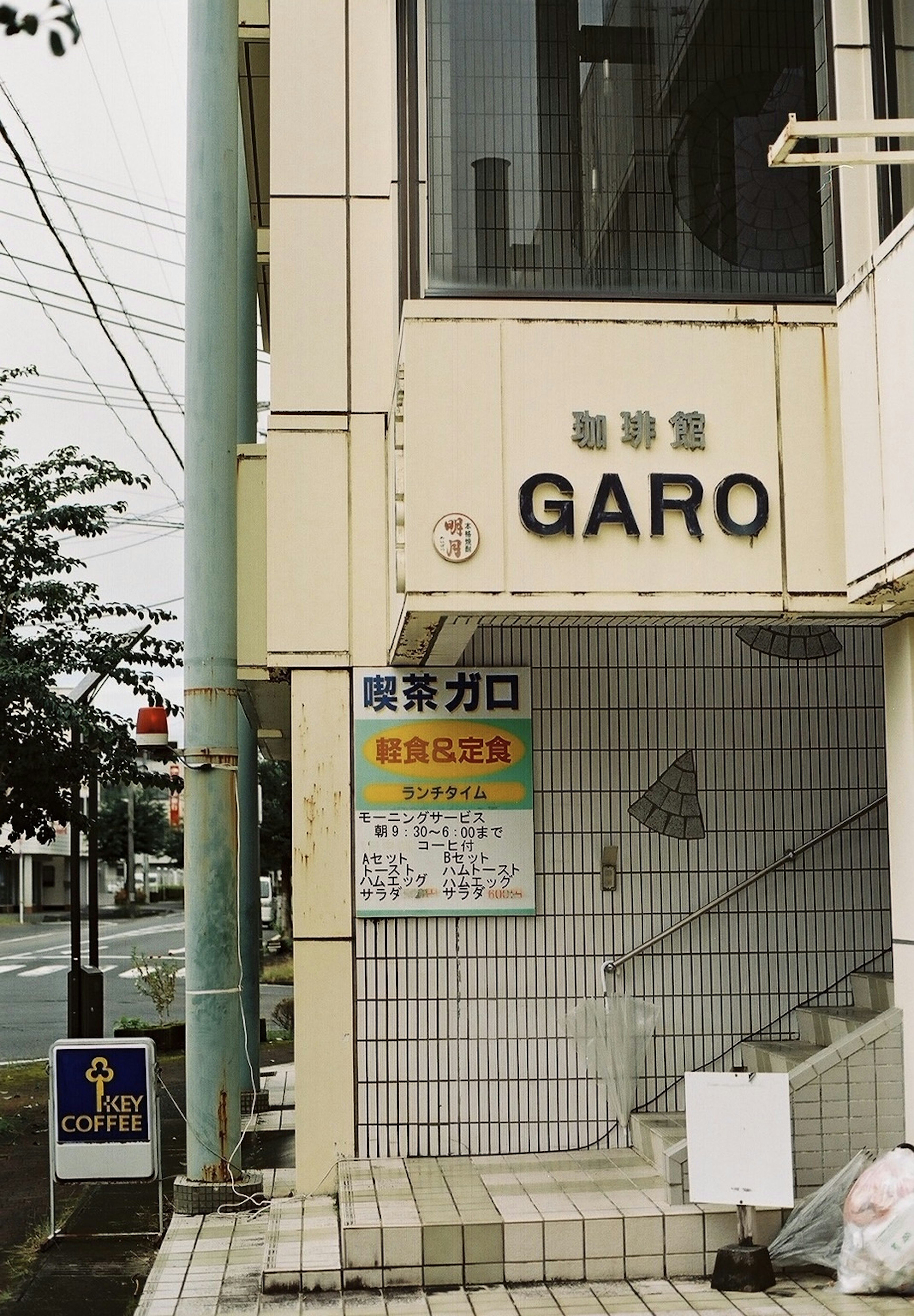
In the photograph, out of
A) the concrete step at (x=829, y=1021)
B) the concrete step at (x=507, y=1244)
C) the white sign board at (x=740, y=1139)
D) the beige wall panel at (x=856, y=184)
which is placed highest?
the beige wall panel at (x=856, y=184)

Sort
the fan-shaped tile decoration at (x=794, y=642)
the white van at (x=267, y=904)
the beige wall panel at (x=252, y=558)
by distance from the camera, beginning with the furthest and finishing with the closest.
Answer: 1. the white van at (x=267, y=904)
2. the beige wall panel at (x=252, y=558)
3. the fan-shaped tile decoration at (x=794, y=642)

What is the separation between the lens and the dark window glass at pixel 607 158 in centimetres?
798

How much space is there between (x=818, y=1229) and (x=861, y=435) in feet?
13.8

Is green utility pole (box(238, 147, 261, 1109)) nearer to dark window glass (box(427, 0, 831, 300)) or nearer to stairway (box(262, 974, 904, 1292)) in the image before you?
stairway (box(262, 974, 904, 1292))

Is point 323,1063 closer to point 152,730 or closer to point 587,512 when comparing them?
point 587,512

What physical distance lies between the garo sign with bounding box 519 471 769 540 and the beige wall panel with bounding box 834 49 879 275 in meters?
1.52

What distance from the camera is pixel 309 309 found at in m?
9.88

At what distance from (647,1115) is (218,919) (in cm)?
312

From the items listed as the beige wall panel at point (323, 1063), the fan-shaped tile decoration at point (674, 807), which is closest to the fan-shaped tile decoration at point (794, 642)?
the fan-shaped tile decoration at point (674, 807)

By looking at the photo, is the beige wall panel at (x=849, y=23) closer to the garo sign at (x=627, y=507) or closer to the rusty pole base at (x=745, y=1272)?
the garo sign at (x=627, y=507)

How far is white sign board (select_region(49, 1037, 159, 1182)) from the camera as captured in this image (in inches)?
357

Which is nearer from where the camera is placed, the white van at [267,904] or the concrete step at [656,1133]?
the concrete step at [656,1133]

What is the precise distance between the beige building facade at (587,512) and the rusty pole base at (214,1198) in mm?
710

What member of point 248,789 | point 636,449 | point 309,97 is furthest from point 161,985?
point 636,449
